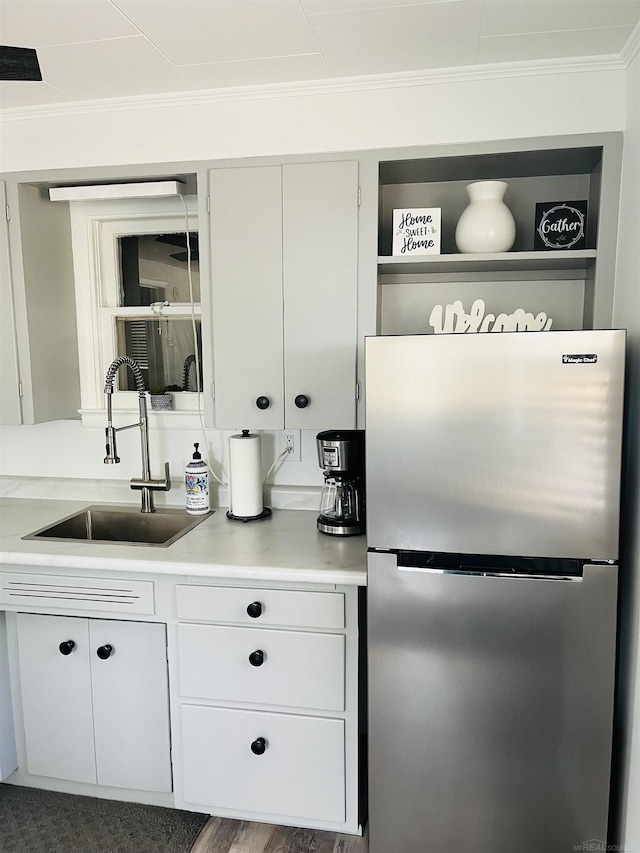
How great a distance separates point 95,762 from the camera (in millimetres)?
2031

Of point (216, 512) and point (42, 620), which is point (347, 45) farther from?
point (42, 620)

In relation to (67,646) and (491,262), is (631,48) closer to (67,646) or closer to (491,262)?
(491,262)

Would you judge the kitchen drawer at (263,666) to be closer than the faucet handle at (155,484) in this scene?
Yes

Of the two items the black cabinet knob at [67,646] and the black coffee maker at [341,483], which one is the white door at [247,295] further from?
the black cabinet knob at [67,646]

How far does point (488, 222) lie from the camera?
194cm

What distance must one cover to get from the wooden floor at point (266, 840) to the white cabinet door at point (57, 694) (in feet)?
1.42

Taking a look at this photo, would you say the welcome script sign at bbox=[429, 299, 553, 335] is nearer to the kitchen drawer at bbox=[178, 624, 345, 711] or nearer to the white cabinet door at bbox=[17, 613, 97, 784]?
the kitchen drawer at bbox=[178, 624, 345, 711]

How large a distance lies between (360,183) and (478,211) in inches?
15.2

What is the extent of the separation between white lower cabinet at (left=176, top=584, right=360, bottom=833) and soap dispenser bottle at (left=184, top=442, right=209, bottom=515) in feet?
1.70

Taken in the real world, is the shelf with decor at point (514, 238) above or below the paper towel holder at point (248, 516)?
above

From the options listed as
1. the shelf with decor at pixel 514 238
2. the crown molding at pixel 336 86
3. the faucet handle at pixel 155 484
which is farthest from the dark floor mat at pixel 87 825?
the crown molding at pixel 336 86

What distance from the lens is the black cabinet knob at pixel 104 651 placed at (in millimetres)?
1957

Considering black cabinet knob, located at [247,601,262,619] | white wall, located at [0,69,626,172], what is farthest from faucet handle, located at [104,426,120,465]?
white wall, located at [0,69,626,172]

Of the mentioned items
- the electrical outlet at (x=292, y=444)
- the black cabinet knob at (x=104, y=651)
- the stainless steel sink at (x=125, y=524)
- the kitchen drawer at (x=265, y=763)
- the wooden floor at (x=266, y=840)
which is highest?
the electrical outlet at (x=292, y=444)
